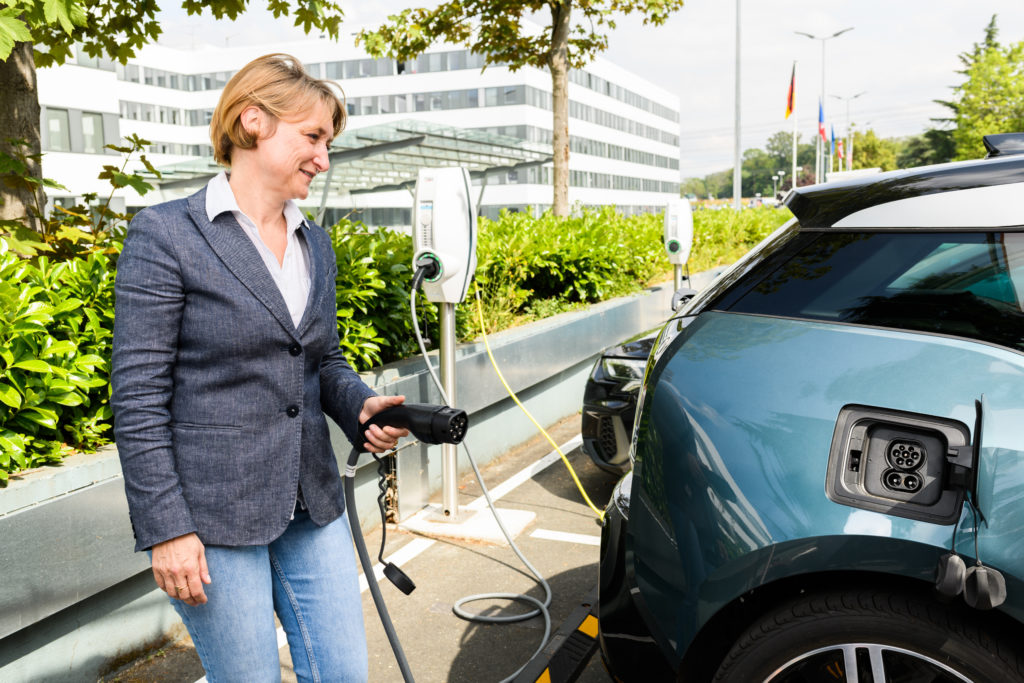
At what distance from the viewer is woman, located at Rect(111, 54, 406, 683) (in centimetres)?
184

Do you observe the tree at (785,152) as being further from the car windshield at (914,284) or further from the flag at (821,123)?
the car windshield at (914,284)

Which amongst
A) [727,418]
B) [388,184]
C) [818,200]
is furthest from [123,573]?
[388,184]

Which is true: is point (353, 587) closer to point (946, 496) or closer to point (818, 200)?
point (946, 496)

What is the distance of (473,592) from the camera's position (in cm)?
404

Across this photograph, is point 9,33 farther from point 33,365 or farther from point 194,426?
point 194,426

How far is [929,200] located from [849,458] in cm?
63

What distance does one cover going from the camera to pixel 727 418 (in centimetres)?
202

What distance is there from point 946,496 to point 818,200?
0.83 metres

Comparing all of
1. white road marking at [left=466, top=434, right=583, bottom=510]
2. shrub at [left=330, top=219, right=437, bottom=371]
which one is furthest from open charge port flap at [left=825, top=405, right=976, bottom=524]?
white road marking at [left=466, top=434, right=583, bottom=510]

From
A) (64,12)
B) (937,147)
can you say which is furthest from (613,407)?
(937,147)

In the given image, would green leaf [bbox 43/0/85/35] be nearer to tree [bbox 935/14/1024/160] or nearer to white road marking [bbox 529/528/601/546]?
white road marking [bbox 529/528/601/546]

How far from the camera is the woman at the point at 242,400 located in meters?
1.84

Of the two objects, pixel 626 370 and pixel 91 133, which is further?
pixel 91 133

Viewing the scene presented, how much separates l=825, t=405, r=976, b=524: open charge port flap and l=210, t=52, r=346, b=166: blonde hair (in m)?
1.36
